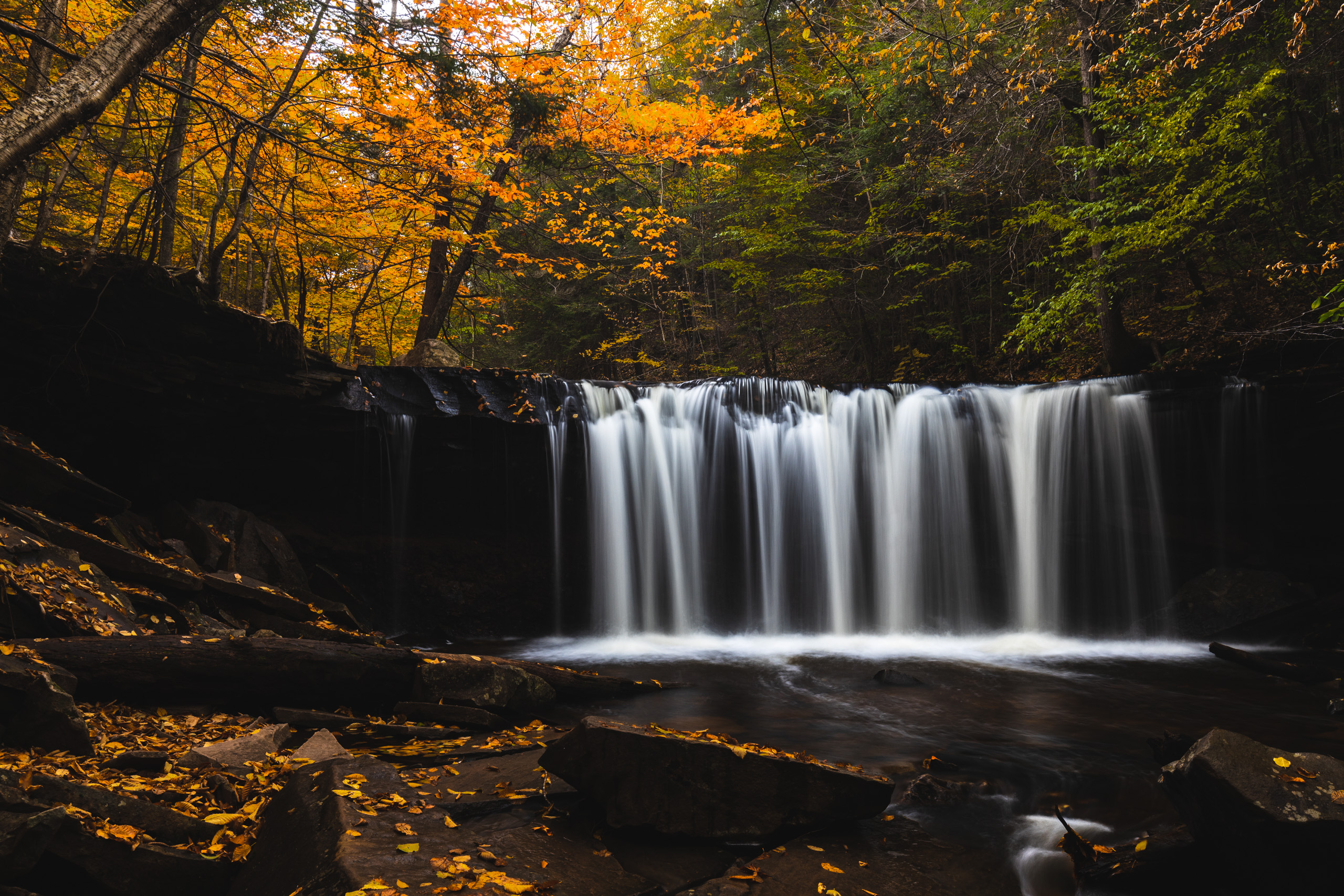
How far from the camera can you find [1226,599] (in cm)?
1021

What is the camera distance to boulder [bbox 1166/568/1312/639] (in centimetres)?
992

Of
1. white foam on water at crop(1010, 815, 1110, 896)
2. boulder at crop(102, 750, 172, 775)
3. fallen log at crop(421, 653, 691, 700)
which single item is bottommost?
white foam on water at crop(1010, 815, 1110, 896)

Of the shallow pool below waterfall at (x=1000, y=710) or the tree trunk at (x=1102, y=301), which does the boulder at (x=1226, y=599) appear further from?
the tree trunk at (x=1102, y=301)

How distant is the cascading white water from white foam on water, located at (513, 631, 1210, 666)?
0.36 meters

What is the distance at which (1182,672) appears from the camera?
27.4ft

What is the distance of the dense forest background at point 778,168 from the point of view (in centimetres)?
668

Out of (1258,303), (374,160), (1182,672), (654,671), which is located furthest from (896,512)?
(374,160)

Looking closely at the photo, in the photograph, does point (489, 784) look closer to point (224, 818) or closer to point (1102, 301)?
point (224, 818)

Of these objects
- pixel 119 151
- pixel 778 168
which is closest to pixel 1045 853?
pixel 119 151

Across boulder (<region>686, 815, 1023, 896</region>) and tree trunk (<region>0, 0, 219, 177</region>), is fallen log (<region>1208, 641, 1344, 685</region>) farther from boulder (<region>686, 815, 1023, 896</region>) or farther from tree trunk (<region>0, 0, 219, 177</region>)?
tree trunk (<region>0, 0, 219, 177</region>)

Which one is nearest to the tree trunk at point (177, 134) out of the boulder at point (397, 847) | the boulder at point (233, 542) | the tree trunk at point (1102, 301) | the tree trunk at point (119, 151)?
the tree trunk at point (119, 151)

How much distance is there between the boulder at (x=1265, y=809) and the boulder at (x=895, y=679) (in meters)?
4.59

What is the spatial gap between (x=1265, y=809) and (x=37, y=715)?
595 cm

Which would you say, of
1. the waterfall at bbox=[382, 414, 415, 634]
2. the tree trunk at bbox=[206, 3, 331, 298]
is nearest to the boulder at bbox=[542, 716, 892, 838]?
the tree trunk at bbox=[206, 3, 331, 298]
